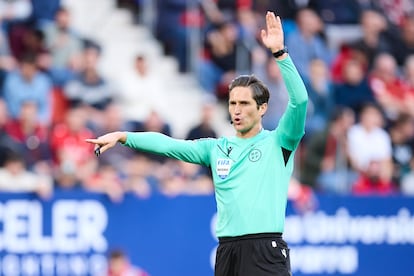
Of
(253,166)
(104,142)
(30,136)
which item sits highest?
(30,136)

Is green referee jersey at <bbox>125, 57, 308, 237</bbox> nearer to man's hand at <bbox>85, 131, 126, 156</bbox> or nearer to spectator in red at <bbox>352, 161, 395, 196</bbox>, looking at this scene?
man's hand at <bbox>85, 131, 126, 156</bbox>

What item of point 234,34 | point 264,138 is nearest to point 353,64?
point 234,34

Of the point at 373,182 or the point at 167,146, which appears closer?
the point at 167,146

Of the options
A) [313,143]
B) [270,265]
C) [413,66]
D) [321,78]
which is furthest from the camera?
[413,66]

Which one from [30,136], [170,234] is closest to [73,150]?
[30,136]

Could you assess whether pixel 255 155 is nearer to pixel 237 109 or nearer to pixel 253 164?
pixel 253 164

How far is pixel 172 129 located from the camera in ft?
51.5

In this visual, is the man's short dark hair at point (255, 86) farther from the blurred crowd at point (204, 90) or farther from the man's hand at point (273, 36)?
the blurred crowd at point (204, 90)

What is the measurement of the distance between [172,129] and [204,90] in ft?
4.65

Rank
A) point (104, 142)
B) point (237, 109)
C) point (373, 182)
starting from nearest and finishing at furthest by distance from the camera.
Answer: point (104, 142) < point (237, 109) < point (373, 182)

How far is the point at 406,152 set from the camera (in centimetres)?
1559

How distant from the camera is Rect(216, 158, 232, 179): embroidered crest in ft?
27.8

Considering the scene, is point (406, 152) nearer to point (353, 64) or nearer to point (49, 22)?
point (353, 64)

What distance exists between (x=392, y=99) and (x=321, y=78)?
1225mm
